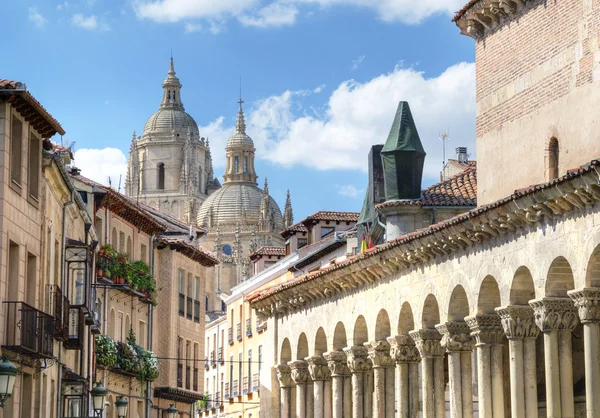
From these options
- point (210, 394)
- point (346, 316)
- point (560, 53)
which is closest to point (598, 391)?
point (560, 53)

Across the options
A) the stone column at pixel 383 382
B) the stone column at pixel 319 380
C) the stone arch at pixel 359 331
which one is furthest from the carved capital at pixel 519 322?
the stone column at pixel 319 380

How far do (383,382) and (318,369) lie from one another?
7.62 m

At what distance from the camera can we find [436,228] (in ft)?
143

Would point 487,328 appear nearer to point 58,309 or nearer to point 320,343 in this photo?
point 58,309

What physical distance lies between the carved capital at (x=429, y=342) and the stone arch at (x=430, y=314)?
227mm

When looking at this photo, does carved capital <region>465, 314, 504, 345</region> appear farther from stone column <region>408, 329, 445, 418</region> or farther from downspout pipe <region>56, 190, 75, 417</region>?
downspout pipe <region>56, 190, 75, 417</region>

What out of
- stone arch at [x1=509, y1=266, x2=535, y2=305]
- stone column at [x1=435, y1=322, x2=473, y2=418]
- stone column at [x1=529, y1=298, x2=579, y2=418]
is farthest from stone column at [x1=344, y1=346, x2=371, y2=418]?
stone column at [x1=529, y1=298, x2=579, y2=418]

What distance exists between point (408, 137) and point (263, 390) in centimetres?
1264

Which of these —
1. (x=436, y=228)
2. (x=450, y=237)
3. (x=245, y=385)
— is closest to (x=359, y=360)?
(x=436, y=228)

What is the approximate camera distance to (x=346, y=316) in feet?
181

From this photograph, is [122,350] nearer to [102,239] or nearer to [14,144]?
[102,239]

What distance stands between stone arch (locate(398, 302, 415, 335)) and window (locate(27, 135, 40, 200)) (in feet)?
42.1

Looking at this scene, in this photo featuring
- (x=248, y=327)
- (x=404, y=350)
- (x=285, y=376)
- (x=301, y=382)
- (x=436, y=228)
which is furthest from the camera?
(x=248, y=327)

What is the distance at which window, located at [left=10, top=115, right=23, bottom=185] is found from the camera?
3828 centimetres
